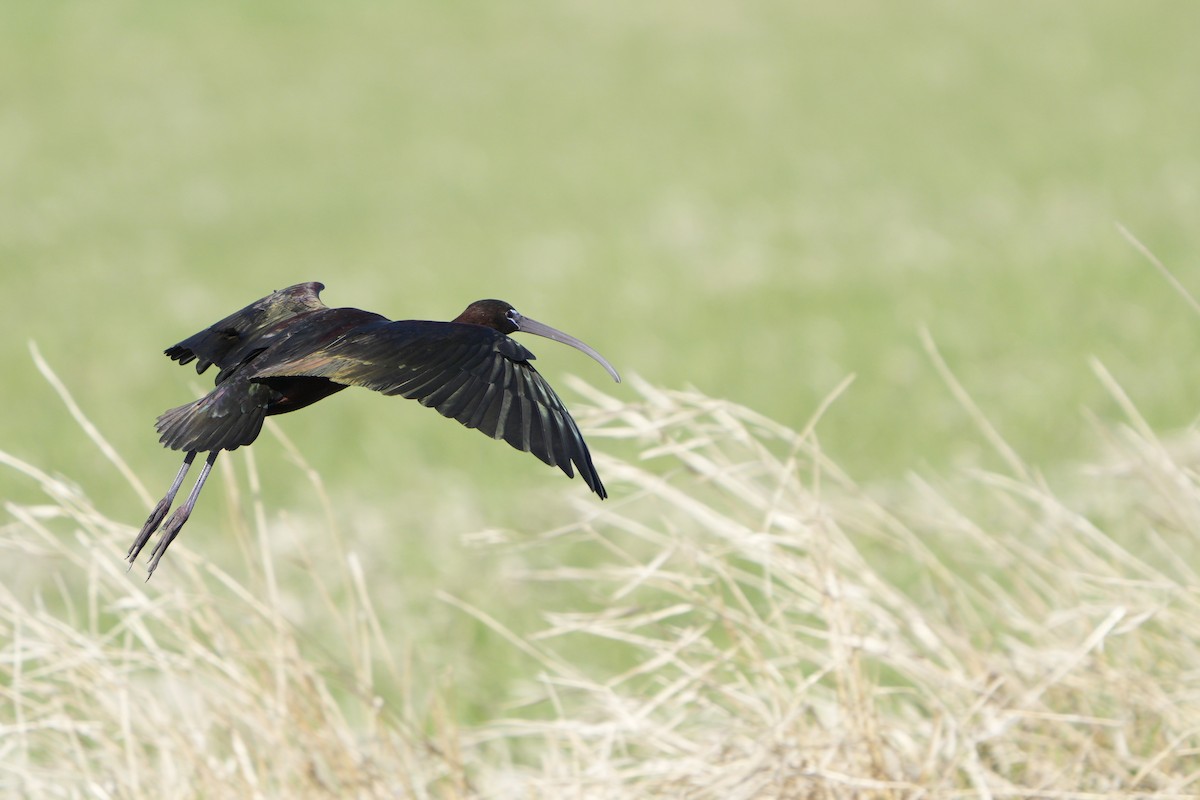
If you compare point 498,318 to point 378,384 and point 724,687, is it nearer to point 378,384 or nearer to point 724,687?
point 378,384

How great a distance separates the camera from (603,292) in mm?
14531

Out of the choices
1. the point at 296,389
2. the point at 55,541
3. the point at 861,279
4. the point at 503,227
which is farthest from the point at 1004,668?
the point at 503,227

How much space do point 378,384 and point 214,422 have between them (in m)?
0.16

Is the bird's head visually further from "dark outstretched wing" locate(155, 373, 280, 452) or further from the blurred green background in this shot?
the blurred green background

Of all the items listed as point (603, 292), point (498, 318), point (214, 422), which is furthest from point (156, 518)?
point (603, 292)

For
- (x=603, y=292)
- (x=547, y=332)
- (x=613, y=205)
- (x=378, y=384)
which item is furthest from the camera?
(x=613, y=205)

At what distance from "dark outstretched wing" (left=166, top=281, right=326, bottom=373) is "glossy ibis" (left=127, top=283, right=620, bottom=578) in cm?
2

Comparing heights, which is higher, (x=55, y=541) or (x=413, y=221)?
(x=55, y=541)

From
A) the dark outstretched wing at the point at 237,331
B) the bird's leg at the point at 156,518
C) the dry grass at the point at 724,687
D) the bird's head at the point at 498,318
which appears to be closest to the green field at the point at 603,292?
the dry grass at the point at 724,687

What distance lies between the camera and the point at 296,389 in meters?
1.36

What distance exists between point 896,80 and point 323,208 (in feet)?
39.3

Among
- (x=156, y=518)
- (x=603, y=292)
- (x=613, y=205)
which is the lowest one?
(x=603, y=292)

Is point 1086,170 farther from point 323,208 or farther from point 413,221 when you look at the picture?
point 323,208

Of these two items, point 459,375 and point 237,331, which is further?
point 237,331
